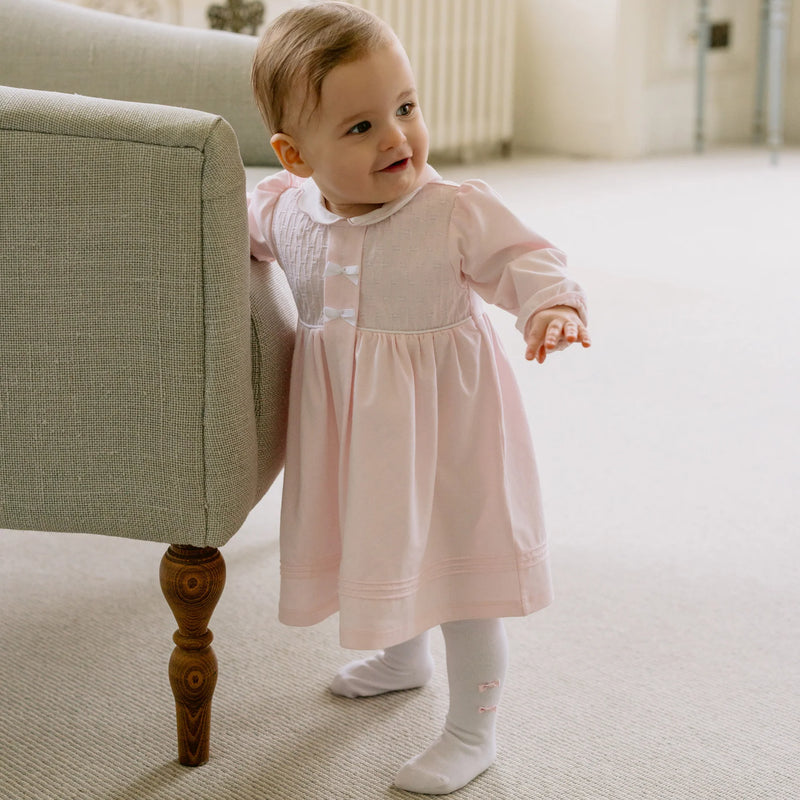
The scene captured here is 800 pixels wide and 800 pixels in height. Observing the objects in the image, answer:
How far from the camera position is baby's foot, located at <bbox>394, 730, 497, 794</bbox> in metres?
1.00

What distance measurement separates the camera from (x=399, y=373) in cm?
94

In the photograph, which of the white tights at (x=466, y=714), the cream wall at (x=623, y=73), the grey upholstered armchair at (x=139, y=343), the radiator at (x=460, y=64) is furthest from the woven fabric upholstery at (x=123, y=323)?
the cream wall at (x=623, y=73)

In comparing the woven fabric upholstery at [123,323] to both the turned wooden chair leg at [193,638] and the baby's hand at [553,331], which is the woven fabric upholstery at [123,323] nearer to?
the turned wooden chair leg at [193,638]

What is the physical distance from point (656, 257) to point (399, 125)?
2041mm

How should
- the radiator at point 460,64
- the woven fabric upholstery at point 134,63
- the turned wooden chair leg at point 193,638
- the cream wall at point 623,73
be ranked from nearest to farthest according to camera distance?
the turned wooden chair leg at point 193,638 → the woven fabric upholstery at point 134,63 → the radiator at point 460,64 → the cream wall at point 623,73

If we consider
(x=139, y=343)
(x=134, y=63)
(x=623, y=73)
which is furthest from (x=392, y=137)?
(x=623, y=73)

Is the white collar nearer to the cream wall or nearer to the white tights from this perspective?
the white tights

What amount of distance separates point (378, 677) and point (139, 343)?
431 mm

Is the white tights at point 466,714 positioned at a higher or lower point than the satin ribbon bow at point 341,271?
lower

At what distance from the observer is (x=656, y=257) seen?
2.84 metres

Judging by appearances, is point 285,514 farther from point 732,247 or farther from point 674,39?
point 674,39

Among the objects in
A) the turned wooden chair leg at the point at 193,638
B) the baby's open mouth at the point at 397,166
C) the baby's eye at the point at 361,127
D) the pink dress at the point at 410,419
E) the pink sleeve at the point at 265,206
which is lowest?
the turned wooden chair leg at the point at 193,638

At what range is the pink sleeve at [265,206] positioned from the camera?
104 cm

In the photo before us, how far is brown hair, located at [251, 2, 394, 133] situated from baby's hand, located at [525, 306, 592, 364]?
0.77ft
